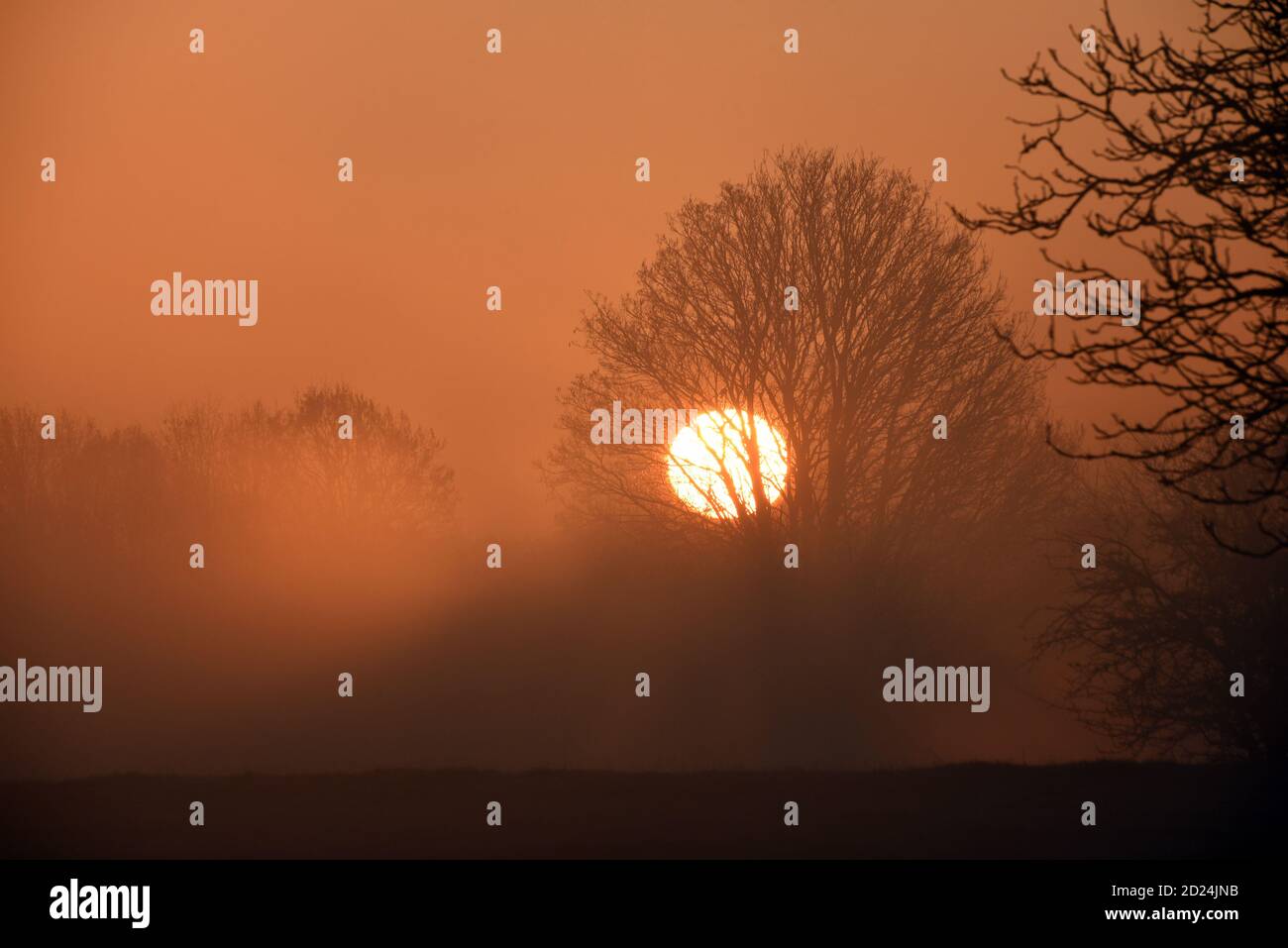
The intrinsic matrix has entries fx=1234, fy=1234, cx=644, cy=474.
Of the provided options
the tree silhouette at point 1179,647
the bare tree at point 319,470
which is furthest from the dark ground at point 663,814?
the bare tree at point 319,470

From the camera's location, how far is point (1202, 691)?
22062mm

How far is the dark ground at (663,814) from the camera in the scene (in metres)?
15.4

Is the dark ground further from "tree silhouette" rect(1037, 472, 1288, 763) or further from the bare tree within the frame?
the bare tree

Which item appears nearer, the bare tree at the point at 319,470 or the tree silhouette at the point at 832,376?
the tree silhouette at the point at 832,376

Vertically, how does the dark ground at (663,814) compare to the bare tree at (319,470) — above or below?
below

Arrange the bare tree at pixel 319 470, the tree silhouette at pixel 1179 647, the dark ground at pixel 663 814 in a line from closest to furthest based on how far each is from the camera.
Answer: the dark ground at pixel 663 814 → the tree silhouette at pixel 1179 647 → the bare tree at pixel 319 470

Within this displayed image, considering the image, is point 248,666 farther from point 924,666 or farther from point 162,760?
point 924,666

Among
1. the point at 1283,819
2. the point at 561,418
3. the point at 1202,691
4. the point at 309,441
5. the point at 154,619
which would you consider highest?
the point at 309,441

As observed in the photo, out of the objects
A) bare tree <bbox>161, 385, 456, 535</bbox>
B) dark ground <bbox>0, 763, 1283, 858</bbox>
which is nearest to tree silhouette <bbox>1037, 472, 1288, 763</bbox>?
dark ground <bbox>0, 763, 1283, 858</bbox>

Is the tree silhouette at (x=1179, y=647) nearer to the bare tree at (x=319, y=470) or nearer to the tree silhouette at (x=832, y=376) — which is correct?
the tree silhouette at (x=832, y=376)

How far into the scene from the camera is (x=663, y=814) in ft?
56.7

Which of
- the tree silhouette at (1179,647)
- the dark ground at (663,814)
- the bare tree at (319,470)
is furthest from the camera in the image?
the bare tree at (319,470)
